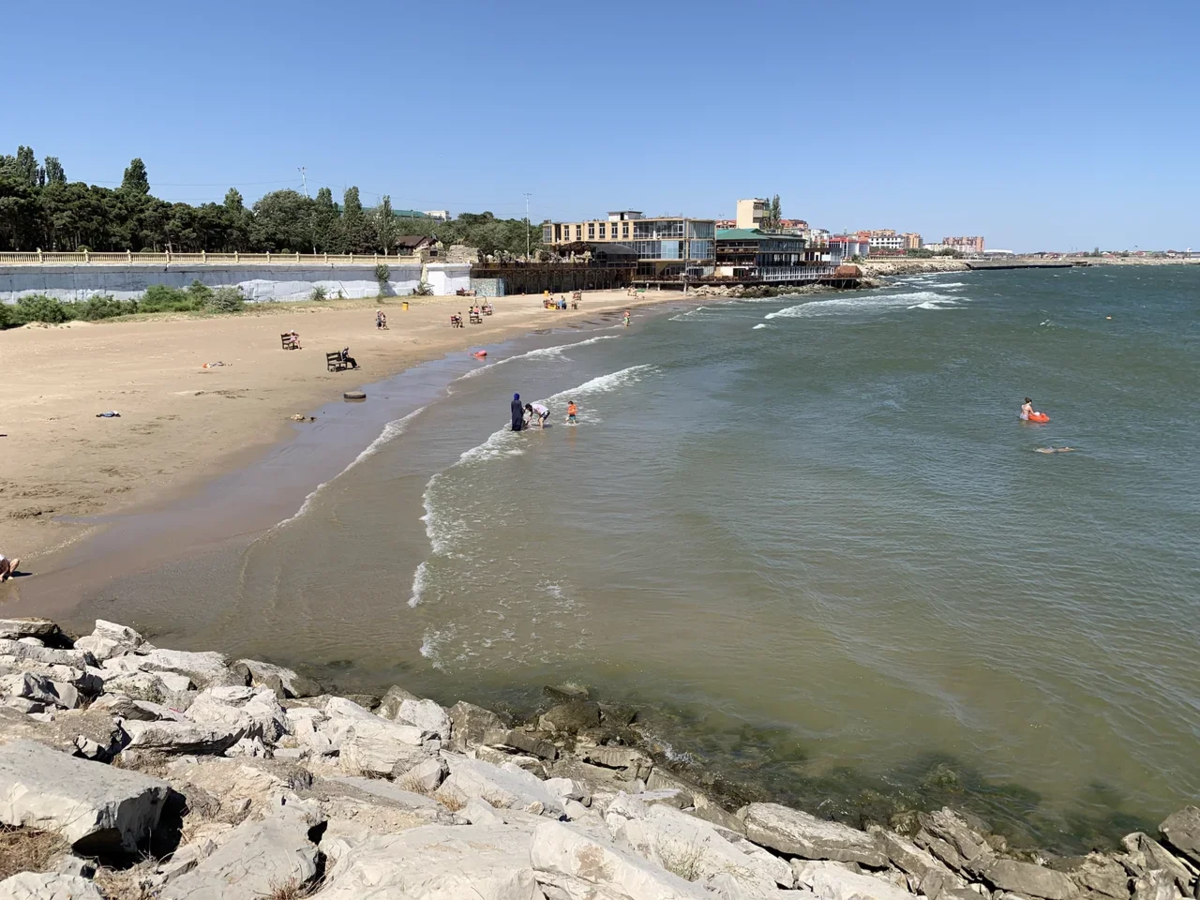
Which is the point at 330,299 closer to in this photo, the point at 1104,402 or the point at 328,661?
the point at 1104,402

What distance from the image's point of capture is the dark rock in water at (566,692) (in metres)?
11.3

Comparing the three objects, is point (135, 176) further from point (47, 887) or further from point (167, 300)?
point (47, 887)

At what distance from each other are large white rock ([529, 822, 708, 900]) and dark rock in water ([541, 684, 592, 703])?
5.20 metres

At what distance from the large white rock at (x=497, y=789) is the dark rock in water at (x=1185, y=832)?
6437mm

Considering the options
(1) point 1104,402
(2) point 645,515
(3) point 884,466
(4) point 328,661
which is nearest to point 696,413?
(3) point 884,466

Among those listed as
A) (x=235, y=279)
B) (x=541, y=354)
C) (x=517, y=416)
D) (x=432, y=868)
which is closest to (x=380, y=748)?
(x=432, y=868)

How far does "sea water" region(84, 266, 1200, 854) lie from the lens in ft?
34.5

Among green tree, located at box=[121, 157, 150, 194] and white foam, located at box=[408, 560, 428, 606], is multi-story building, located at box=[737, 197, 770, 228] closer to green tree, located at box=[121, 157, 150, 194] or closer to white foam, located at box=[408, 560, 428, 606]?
green tree, located at box=[121, 157, 150, 194]

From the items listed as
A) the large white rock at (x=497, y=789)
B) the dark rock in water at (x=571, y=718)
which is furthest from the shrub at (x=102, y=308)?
the large white rock at (x=497, y=789)

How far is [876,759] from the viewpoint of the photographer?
33.4 ft

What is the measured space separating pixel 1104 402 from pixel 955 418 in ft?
27.8

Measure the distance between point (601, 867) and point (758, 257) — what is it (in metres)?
122

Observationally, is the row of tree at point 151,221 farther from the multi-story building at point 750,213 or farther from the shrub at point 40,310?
the multi-story building at point 750,213

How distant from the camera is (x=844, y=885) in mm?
7211
